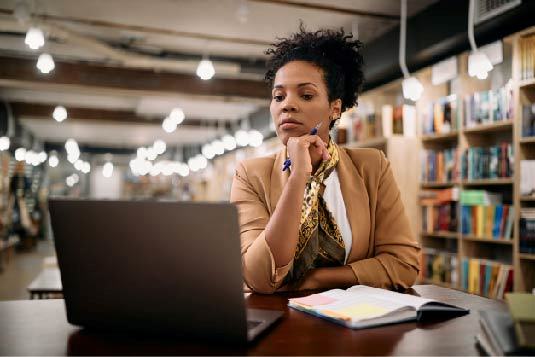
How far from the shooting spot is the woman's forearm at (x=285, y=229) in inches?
55.1

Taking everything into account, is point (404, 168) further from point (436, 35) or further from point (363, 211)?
point (363, 211)

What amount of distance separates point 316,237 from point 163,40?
468 cm

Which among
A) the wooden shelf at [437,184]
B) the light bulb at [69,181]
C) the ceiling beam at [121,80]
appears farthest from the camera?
the light bulb at [69,181]

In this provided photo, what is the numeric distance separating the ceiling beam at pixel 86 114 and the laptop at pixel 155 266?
30.2 ft

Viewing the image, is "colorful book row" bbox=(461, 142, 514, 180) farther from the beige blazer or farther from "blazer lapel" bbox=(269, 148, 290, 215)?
"blazer lapel" bbox=(269, 148, 290, 215)

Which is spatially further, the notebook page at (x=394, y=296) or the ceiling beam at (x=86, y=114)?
the ceiling beam at (x=86, y=114)

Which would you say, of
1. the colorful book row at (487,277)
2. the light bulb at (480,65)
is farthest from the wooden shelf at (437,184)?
the light bulb at (480,65)

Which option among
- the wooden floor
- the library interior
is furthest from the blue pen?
the wooden floor

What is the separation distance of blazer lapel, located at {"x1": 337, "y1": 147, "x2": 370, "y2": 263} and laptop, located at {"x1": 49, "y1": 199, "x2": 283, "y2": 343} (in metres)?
0.73

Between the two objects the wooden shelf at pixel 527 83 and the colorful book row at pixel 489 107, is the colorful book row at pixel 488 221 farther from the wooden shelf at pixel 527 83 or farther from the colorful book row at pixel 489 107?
the wooden shelf at pixel 527 83

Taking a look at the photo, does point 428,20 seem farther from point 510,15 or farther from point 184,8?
point 184,8

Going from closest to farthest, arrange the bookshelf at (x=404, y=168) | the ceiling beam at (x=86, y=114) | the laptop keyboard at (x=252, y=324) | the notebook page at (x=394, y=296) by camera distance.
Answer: the laptop keyboard at (x=252, y=324) → the notebook page at (x=394, y=296) → the bookshelf at (x=404, y=168) → the ceiling beam at (x=86, y=114)

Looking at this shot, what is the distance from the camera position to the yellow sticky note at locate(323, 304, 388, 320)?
1010 millimetres

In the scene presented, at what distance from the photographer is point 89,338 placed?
95cm
